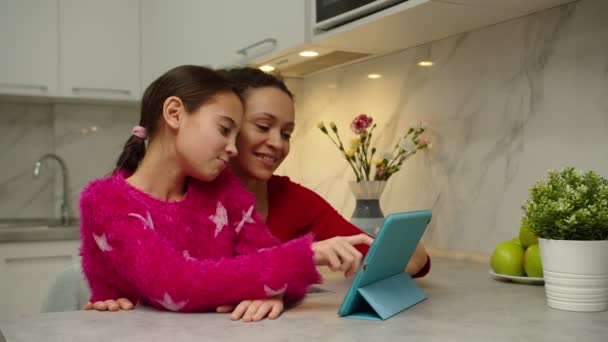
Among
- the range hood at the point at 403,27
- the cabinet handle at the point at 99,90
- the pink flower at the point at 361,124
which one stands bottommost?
the pink flower at the point at 361,124

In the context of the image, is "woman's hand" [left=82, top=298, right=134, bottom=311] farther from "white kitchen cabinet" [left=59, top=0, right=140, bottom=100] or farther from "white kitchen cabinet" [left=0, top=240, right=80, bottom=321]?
"white kitchen cabinet" [left=59, top=0, right=140, bottom=100]

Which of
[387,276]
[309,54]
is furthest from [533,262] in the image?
[309,54]

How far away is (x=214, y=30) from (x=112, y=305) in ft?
4.45

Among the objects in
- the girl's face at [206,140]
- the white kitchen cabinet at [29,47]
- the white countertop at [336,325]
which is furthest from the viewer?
the white kitchen cabinet at [29,47]

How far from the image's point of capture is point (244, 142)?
134 cm

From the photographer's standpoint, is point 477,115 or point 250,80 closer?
point 250,80

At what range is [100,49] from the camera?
2.74 meters

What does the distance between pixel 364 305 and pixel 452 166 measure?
81 centimetres

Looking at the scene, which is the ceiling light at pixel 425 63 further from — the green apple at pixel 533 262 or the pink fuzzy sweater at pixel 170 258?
the pink fuzzy sweater at pixel 170 258

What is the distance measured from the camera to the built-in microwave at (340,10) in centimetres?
139

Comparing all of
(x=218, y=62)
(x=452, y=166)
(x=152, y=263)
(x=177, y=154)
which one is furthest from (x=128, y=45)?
(x=152, y=263)

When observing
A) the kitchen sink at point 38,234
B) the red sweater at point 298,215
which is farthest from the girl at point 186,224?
the kitchen sink at point 38,234

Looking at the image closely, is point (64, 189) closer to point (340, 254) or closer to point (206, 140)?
point (206, 140)

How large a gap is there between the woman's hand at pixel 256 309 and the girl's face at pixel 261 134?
0.40m
